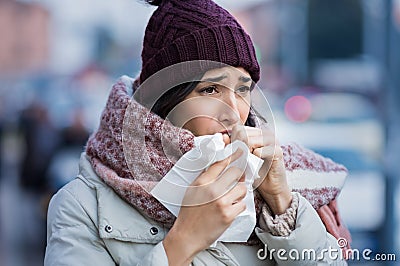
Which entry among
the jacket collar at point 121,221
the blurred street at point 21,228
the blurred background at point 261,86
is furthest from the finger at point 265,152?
the blurred street at point 21,228

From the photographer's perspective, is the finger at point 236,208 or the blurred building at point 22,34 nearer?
the finger at point 236,208

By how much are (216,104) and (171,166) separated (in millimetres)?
191

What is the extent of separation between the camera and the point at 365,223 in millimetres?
4762

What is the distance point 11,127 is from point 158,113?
756 inches

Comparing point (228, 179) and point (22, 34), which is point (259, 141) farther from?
point (22, 34)

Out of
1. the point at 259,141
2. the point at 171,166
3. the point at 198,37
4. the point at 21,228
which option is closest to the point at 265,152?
the point at 259,141

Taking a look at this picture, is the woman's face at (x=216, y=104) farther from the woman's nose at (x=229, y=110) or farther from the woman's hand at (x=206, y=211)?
the woman's hand at (x=206, y=211)

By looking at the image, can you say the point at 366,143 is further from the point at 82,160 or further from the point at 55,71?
the point at 55,71

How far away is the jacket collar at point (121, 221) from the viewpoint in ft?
6.02

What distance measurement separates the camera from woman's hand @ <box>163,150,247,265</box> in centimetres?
166

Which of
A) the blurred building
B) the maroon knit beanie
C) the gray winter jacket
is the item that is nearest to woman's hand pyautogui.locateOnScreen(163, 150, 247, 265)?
the gray winter jacket

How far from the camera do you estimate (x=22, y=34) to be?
71.8 feet

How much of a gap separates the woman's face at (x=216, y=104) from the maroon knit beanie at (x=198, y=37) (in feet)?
0.17

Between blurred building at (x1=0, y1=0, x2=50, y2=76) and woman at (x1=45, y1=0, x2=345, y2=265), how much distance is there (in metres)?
18.8
